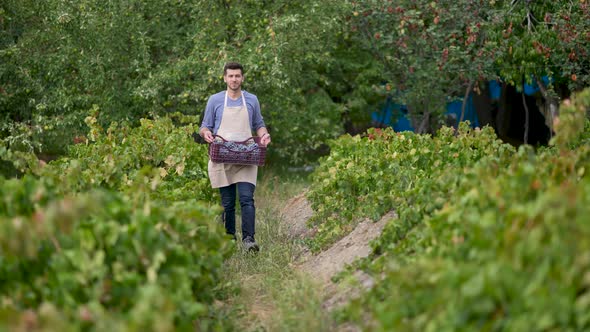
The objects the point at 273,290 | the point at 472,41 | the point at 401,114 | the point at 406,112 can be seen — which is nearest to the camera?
the point at 273,290

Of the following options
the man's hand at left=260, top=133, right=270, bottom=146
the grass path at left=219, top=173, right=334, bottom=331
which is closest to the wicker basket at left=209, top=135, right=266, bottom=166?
the man's hand at left=260, top=133, right=270, bottom=146

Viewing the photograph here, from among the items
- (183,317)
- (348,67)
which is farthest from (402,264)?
(348,67)

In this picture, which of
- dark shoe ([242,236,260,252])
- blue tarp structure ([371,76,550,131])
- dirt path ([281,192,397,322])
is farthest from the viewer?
blue tarp structure ([371,76,550,131])

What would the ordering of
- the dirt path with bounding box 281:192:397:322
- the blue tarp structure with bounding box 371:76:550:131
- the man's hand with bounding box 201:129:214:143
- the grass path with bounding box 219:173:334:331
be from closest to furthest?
the grass path with bounding box 219:173:334:331, the dirt path with bounding box 281:192:397:322, the man's hand with bounding box 201:129:214:143, the blue tarp structure with bounding box 371:76:550:131

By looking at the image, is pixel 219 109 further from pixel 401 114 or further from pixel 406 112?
pixel 401 114

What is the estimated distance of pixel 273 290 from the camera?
671cm

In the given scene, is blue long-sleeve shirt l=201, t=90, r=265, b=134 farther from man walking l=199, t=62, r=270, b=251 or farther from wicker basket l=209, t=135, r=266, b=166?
wicker basket l=209, t=135, r=266, b=166

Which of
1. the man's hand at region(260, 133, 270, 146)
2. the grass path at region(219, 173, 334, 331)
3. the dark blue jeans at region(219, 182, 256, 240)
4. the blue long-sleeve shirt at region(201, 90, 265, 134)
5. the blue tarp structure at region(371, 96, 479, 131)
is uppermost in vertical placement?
the blue long-sleeve shirt at region(201, 90, 265, 134)

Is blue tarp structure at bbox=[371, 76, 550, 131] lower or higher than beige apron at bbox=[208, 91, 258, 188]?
lower

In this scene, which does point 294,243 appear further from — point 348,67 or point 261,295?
point 348,67

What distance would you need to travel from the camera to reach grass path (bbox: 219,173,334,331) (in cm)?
577

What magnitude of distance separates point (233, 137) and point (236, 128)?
83mm

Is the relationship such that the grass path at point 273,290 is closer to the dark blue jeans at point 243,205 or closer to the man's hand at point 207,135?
the dark blue jeans at point 243,205

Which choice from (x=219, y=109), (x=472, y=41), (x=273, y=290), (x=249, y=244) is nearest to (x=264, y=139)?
(x=219, y=109)
